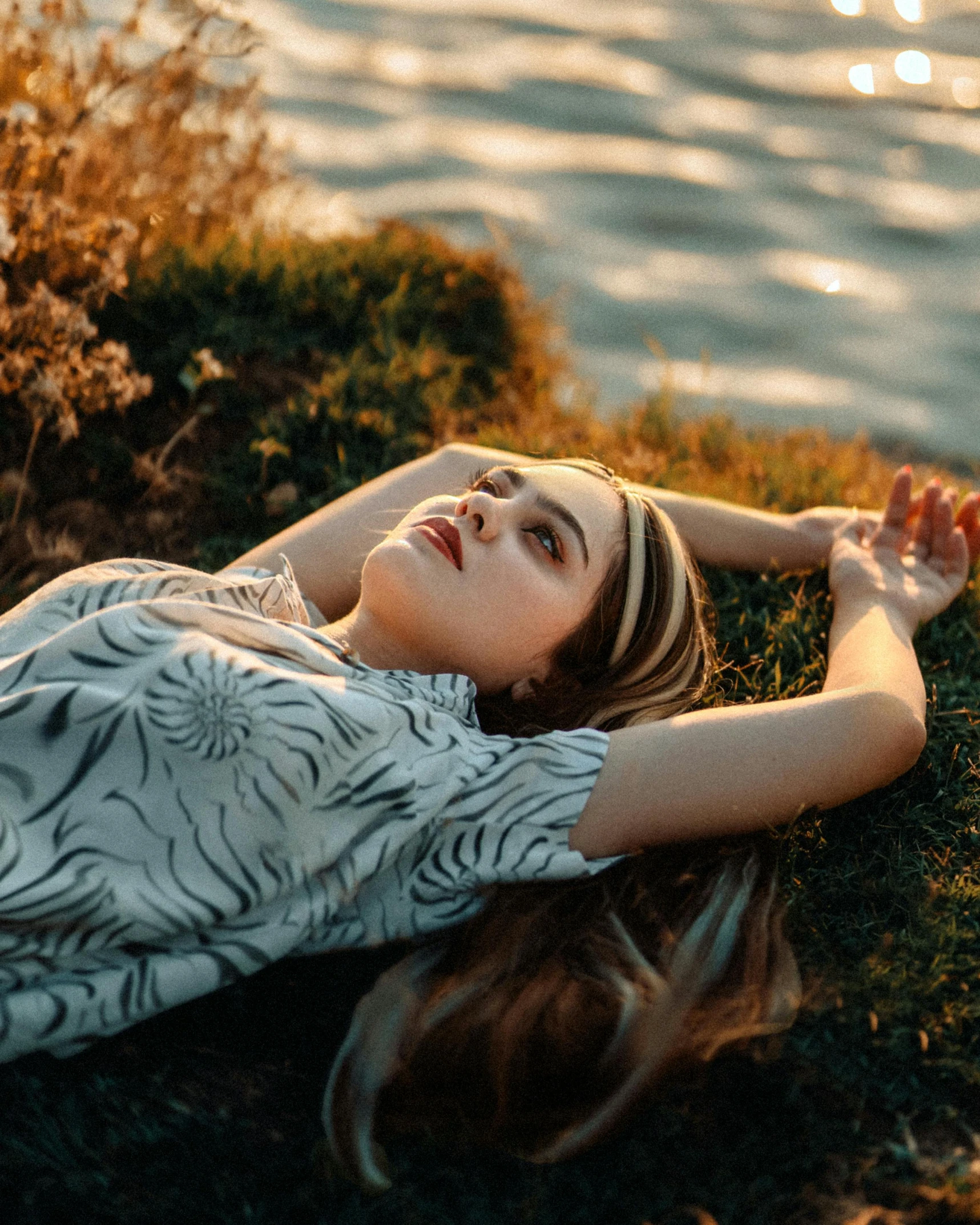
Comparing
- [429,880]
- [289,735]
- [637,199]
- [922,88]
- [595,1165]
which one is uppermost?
[922,88]

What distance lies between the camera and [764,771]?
2.61 meters

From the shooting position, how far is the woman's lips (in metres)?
2.78

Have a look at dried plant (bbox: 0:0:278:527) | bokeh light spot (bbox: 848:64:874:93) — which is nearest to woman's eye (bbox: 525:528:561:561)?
dried plant (bbox: 0:0:278:527)

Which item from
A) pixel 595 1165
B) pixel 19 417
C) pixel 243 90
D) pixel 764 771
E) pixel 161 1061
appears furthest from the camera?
pixel 243 90

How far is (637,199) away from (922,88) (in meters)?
3.15

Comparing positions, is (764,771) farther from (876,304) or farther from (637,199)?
(637,199)

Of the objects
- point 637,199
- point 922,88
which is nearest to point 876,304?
point 637,199

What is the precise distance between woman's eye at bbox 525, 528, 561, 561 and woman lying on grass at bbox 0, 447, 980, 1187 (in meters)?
0.01

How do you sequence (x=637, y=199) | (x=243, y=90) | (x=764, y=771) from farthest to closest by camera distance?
(x=637, y=199), (x=243, y=90), (x=764, y=771)

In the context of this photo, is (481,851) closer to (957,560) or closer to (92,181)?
(957,560)

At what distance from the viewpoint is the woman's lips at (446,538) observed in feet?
9.12

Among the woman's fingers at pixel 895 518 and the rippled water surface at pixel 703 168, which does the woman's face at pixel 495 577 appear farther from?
the rippled water surface at pixel 703 168

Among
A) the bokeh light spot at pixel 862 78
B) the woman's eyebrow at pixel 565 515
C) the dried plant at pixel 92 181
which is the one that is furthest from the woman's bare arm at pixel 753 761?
the bokeh light spot at pixel 862 78

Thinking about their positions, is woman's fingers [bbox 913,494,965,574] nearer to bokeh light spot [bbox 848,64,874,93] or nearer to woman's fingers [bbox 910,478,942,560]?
woman's fingers [bbox 910,478,942,560]
